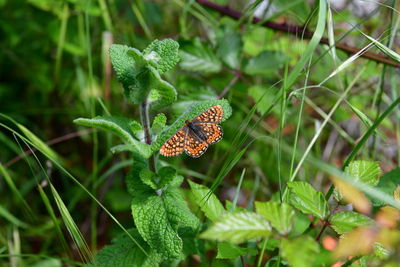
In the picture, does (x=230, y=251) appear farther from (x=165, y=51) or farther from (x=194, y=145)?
(x=165, y=51)

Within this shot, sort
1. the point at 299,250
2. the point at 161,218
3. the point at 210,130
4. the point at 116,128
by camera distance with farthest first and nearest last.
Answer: the point at 210,130, the point at 161,218, the point at 116,128, the point at 299,250

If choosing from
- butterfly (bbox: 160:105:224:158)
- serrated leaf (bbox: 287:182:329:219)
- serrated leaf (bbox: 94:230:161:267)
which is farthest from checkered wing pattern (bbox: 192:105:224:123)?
serrated leaf (bbox: 94:230:161:267)

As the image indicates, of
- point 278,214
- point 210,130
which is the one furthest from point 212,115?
point 278,214

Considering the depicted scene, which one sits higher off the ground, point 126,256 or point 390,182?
point 390,182

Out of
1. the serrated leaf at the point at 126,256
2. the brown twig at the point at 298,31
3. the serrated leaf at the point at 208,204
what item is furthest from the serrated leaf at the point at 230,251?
the brown twig at the point at 298,31

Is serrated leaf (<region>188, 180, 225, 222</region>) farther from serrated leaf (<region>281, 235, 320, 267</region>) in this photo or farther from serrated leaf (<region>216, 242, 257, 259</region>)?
serrated leaf (<region>281, 235, 320, 267</region>)

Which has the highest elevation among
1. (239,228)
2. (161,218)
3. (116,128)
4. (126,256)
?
(116,128)

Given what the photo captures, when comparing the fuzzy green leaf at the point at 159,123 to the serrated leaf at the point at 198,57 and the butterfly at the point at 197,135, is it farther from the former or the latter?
the serrated leaf at the point at 198,57
